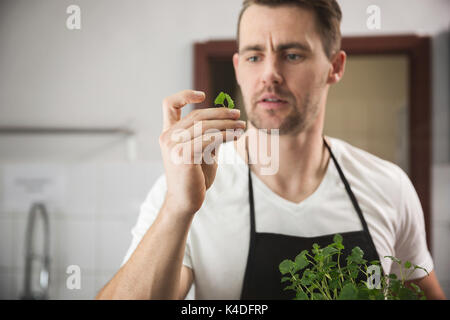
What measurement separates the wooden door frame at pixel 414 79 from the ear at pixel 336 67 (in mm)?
43

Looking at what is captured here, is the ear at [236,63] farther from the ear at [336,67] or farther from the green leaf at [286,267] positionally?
the green leaf at [286,267]

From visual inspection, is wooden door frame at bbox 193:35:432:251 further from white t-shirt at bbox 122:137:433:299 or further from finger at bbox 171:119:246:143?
finger at bbox 171:119:246:143

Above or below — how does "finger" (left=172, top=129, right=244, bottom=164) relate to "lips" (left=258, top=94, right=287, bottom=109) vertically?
below

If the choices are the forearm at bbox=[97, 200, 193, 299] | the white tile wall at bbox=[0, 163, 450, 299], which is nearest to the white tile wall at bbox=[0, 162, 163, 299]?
the white tile wall at bbox=[0, 163, 450, 299]

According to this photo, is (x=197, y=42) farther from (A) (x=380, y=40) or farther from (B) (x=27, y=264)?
(B) (x=27, y=264)

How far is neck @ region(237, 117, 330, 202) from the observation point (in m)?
0.54

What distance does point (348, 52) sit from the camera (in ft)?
1.98

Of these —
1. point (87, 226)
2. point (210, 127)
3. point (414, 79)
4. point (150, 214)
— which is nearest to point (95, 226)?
point (87, 226)

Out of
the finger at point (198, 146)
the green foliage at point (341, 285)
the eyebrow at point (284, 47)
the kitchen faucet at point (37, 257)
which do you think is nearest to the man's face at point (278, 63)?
the eyebrow at point (284, 47)

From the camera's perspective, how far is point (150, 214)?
0.54 m

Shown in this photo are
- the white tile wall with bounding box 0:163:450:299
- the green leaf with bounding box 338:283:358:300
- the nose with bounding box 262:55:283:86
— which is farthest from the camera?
the white tile wall with bounding box 0:163:450:299

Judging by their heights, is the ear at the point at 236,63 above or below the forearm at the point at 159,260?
above

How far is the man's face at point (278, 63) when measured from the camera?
45 centimetres

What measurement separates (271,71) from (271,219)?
0.24 metres
